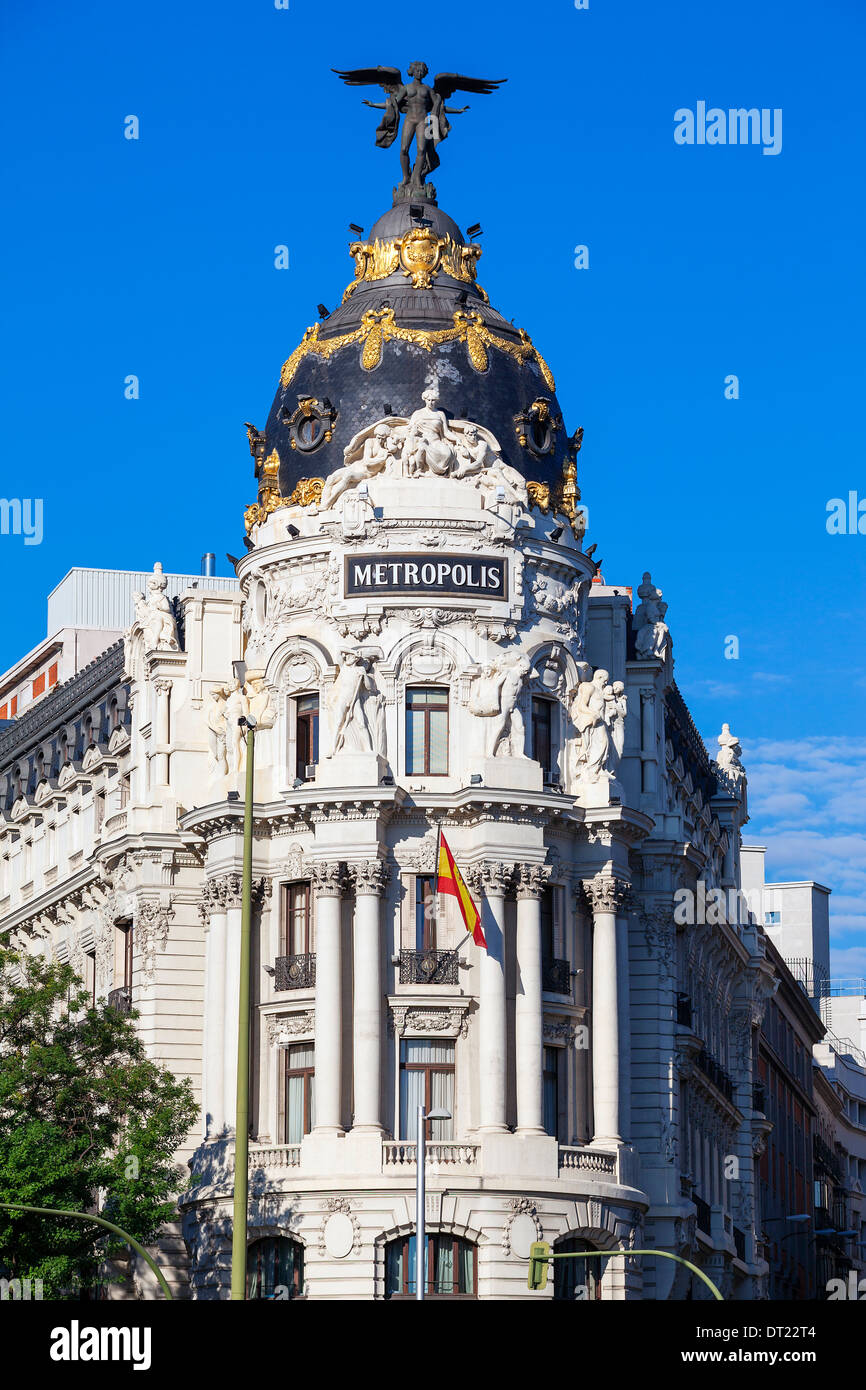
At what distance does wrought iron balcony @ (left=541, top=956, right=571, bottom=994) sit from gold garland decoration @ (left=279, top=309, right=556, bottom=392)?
17.7 meters

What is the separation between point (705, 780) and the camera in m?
98.1

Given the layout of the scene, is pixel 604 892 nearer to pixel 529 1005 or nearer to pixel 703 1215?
pixel 529 1005

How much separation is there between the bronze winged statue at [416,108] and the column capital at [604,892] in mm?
22949

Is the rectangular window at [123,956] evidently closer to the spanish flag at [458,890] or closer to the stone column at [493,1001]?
the stone column at [493,1001]

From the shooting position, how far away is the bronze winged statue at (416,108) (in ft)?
274

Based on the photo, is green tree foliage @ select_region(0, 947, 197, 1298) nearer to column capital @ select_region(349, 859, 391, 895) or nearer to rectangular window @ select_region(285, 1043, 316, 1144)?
rectangular window @ select_region(285, 1043, 316, 1144)

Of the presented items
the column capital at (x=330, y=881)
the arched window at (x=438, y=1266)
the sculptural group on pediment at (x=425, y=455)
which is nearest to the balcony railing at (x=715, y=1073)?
the arched window at (x=438, y=1266)

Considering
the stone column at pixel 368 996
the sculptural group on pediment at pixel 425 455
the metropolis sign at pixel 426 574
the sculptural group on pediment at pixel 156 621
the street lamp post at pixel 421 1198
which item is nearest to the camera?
the street lamp post at pixel 421 1198

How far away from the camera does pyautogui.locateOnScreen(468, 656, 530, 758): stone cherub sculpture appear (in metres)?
74.2

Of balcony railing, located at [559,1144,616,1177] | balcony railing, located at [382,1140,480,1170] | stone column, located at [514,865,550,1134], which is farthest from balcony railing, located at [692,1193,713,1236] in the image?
balcony railing, located at [382,1140,480,1170]

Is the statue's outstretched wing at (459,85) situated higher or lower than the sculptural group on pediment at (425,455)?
higher

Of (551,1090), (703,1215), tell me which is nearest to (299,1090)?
(551,1090)

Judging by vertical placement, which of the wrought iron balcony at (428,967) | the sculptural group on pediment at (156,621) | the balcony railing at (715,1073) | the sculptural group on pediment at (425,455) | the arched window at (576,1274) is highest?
the sculptural group on pediment at (425,455)

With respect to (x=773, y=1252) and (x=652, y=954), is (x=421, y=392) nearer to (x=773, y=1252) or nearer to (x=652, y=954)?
(x=652, y=954)
